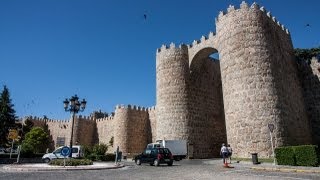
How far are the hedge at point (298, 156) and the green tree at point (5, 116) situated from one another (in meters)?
33.4

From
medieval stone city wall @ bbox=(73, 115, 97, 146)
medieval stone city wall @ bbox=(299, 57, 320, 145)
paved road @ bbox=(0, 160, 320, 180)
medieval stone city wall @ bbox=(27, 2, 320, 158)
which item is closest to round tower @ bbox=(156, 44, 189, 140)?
medieval stone city wall @ bbox=(27, 2, 320, 158)

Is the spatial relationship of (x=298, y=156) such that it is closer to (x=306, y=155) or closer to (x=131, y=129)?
(x=306, y=155)

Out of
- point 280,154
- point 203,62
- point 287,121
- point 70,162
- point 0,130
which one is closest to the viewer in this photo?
point 280,154

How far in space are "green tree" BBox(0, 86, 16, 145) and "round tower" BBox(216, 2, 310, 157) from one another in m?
28.0

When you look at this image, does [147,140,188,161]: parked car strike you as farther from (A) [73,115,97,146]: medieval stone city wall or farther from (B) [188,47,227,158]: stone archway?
(A) [73,115,97,146]: medieval stone city wall

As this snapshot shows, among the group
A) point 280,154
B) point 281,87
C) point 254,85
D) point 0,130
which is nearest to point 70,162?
point 280,154

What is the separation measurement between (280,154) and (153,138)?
1037 inches

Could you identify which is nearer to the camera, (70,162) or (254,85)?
(70,162)

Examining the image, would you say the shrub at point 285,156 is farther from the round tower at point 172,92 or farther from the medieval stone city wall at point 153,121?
the medieval stone city wall at point 153,121

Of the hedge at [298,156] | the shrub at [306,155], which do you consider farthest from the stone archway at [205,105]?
the shrub at [306,155]

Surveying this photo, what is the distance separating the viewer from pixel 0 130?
3928 cm

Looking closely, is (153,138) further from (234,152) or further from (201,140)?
(234,152)

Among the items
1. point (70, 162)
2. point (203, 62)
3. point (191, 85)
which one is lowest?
point (70, 162)

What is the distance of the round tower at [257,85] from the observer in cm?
2469
